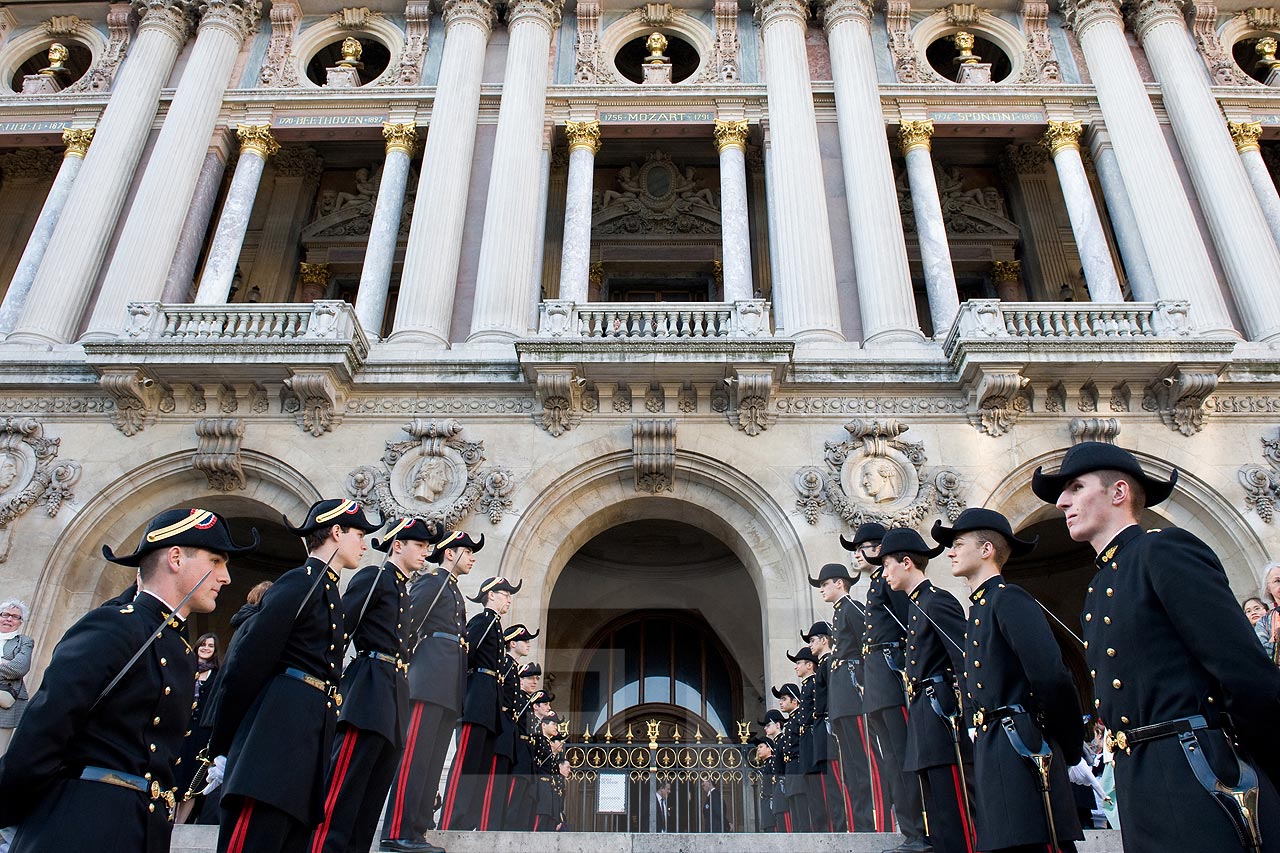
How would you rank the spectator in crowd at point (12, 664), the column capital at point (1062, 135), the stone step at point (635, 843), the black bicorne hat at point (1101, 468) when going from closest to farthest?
the black bicorne hat at point (1101, 468)
the stone step at point (635, 843)
the spectator in crowd at point (12, 664)
the column capital at point (1062, 135)

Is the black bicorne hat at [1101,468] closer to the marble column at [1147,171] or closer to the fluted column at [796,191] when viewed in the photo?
the fluted column at [796,191]

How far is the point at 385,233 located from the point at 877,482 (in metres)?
9.85

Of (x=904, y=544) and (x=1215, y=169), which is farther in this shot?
(x=1215, y=169)

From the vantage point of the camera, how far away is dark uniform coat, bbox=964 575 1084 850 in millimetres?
4539

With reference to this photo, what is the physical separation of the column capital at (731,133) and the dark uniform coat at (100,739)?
15.4 m

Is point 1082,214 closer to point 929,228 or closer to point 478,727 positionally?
point 929,228

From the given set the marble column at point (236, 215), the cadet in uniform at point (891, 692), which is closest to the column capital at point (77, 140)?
the marble column at point (236, 215)

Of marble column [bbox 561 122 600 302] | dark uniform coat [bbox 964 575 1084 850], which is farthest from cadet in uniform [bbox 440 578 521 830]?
marble column [bbox 561 122 600 302]

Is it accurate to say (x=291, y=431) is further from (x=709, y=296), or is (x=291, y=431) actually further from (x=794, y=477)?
(x=709, y=296)

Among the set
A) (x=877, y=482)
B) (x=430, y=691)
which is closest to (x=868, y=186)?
(x=877, y=482)

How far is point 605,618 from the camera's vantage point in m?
19.5

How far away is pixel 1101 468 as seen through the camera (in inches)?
164

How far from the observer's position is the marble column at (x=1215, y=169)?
596 inches

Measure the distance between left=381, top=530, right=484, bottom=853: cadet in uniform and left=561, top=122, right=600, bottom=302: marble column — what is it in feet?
26.4
